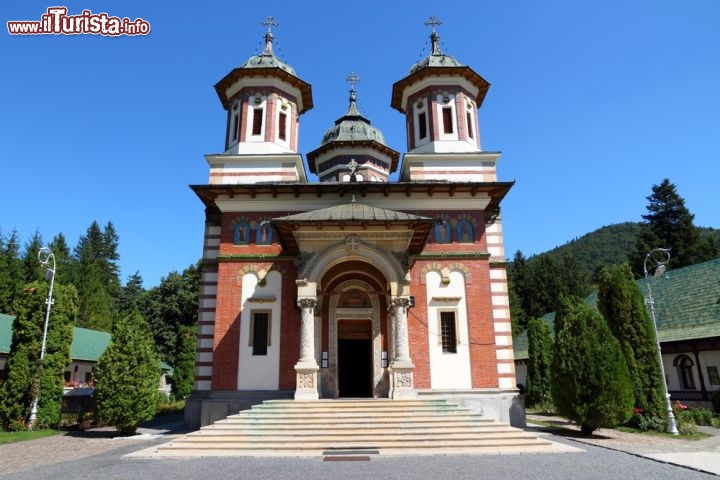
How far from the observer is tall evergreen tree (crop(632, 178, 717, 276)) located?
5250 cm

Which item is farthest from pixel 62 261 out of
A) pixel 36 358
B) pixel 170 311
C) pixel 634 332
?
pixel 634 332

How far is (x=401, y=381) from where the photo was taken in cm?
1552

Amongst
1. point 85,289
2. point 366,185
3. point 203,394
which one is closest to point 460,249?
point 366,185

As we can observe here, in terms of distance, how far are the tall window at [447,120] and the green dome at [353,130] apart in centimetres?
477

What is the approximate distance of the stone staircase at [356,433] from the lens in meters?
12.2

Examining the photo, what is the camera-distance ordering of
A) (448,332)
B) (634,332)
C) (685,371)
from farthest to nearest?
(685,371)
(634,332)
(448,332)

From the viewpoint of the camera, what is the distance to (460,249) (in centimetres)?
1927

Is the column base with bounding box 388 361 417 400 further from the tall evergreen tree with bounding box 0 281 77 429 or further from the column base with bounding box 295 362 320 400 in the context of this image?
the tall evergreen tree with bounding box 0 281 77 429

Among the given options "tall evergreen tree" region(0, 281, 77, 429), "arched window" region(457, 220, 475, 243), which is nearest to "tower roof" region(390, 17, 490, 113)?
"arched window" region(457, 220, 475, 243)

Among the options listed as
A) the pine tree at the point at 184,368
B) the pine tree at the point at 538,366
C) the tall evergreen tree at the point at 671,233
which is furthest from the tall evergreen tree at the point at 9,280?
the tall evergreen tree at the point at 671,233

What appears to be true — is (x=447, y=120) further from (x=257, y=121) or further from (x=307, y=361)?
(x=307, y=361)

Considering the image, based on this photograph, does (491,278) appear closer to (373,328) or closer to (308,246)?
(373,328)

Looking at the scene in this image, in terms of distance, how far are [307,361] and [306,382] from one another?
711 millimetres

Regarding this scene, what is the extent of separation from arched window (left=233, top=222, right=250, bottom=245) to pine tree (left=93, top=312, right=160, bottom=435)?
17.9ft
